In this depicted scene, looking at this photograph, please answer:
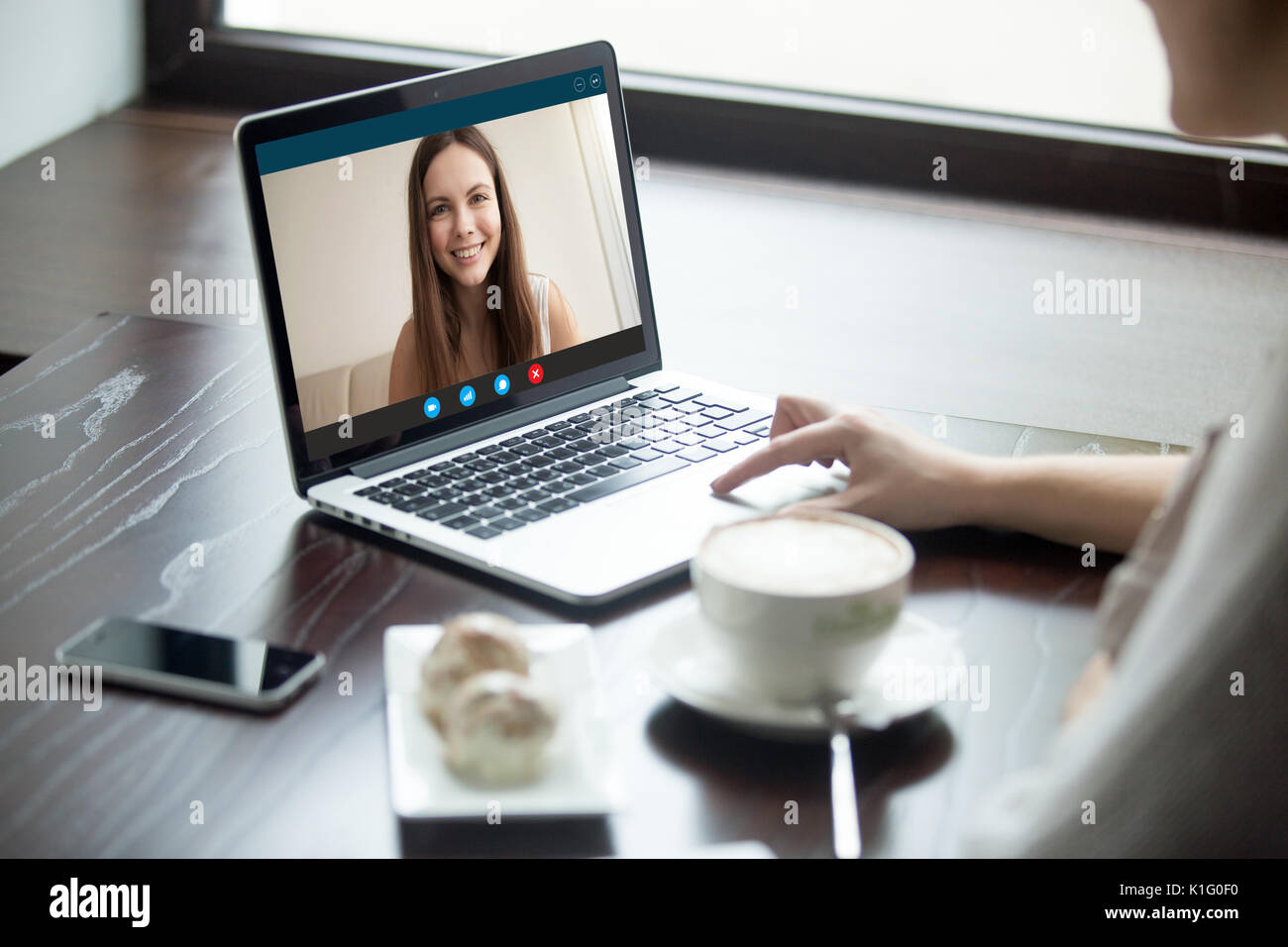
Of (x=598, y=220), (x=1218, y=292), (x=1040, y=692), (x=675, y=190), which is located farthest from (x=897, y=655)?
(x=675, y=190)

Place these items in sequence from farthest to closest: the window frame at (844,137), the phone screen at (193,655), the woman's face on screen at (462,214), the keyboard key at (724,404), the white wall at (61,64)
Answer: the white wall at (61,64)
the window frame at (844,137)
the keyboard key at (724,404)
the woman's face on screen at (462,214)
the phone screen at (193,655)

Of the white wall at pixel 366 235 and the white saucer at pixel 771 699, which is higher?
the white wall at pixel 366 235

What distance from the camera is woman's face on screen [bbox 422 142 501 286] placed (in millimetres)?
1020

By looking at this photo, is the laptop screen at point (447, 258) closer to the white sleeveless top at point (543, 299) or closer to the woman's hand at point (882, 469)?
the white sleeveless top at point (543, 299)

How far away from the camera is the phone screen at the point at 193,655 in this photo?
0.75 m

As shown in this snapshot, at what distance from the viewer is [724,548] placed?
74 cm

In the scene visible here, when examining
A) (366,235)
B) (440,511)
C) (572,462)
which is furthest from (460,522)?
(366,235)

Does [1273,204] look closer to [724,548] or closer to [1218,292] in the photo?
[1218,292]

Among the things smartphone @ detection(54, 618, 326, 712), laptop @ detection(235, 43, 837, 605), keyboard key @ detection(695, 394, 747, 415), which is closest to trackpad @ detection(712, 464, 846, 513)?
laptop @ detection(235, 43, 837, 605)

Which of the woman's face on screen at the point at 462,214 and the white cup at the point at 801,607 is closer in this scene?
the white cup at the point at 801,607

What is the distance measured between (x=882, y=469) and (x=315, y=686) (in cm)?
42

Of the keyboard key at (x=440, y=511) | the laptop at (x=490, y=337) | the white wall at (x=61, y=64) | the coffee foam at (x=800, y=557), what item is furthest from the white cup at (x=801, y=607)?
the white wall at (x=61, y=64)

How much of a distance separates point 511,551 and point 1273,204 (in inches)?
62.2

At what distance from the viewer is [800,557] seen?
0.74 meters
